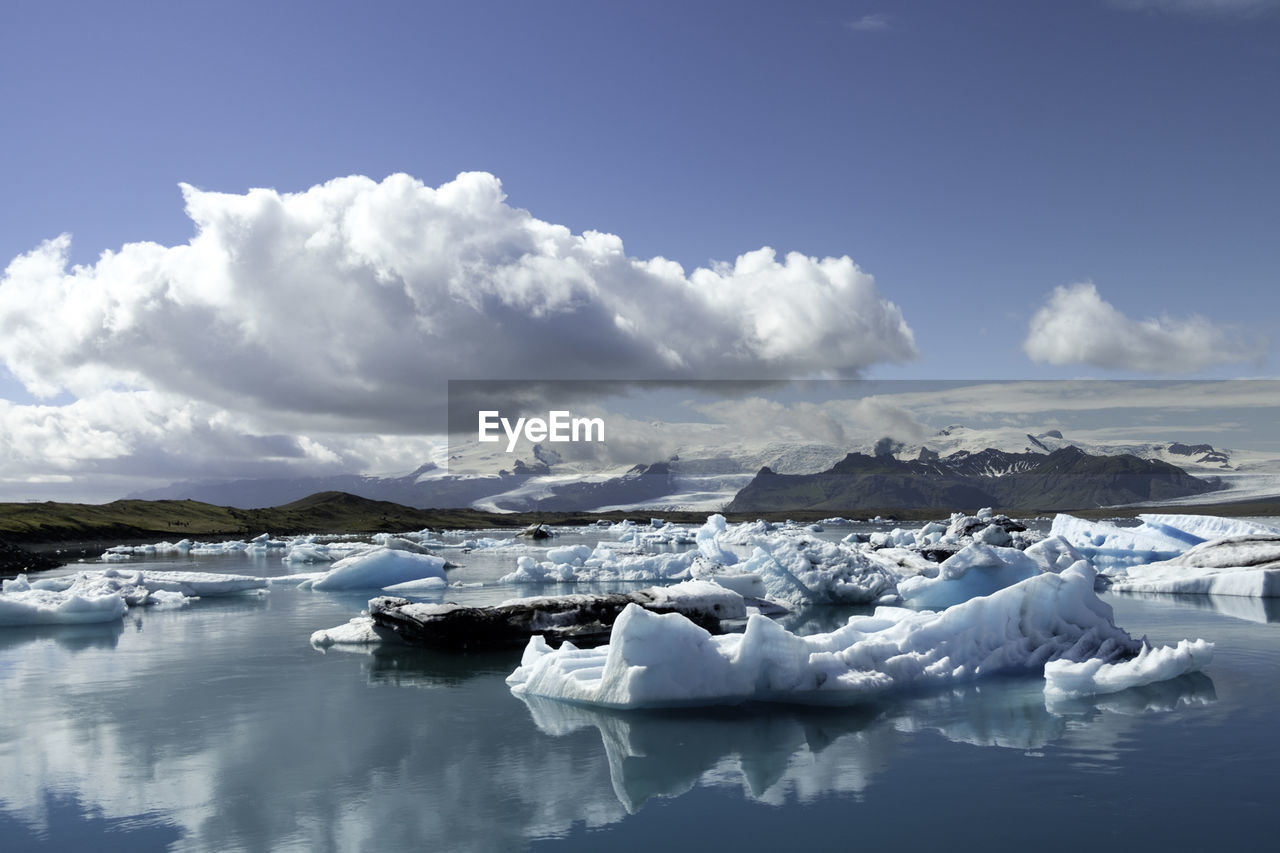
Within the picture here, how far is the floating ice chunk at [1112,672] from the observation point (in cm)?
968

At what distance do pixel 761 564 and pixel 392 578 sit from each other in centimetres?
1093

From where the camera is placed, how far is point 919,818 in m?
6.14

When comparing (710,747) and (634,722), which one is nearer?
(710,747)

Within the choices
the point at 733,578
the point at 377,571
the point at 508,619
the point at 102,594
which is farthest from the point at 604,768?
the point at 377,571

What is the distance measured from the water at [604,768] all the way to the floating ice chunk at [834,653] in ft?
1.07

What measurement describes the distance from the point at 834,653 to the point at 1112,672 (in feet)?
10.0

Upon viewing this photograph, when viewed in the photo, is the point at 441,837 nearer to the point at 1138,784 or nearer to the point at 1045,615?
the point at 1138,784

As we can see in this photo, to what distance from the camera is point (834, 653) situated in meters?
10.1

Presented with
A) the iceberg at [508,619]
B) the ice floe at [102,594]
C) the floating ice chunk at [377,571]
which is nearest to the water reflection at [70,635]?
the ice floe at [102,594]

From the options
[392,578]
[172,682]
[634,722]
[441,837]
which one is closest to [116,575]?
[392,578]

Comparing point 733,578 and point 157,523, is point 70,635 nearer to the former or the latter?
point 733,578

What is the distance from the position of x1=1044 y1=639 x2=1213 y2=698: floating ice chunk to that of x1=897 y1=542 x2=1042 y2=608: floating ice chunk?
7158mm

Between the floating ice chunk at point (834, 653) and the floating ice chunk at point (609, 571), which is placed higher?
the floating ice chunk at point (834, 653)

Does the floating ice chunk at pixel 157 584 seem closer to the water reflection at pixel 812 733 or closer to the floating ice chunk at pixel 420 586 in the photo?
the floating ice chunk at pixel 420 586
